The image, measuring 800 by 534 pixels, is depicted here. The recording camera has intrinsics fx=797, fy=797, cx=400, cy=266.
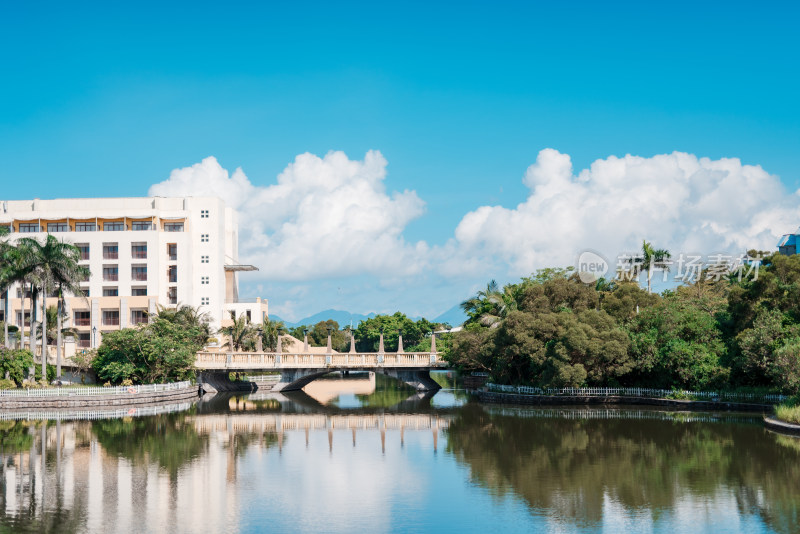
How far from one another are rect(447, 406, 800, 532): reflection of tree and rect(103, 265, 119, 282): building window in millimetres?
51268

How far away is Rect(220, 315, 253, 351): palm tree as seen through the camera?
79875 millimetres

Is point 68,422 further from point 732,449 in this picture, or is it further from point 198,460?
point 732,449

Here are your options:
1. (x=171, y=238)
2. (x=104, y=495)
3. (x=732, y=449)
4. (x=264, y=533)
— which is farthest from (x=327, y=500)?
(x=171, y=238)

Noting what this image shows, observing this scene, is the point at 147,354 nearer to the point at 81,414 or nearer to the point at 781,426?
the point at 81,414

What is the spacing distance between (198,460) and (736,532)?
21742mm

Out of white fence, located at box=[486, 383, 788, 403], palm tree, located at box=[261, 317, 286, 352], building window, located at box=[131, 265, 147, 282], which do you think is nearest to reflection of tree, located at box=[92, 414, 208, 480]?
white fence, located at box=[486, 383, 788, 403]

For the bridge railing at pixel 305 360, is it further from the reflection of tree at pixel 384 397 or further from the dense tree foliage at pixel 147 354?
the dense tree foliage at pixel 147 354

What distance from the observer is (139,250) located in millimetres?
83188

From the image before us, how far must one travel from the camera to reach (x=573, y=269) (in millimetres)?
85312

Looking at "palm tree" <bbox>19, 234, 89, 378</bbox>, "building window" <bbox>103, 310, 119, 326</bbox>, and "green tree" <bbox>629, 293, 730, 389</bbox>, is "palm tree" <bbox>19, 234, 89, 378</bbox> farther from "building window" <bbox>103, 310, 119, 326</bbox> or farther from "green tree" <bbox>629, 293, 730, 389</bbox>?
"green tree" <bbox>629, 293, 730, 389</bbox>

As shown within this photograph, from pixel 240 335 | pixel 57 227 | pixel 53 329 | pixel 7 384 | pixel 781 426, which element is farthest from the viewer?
pixel 57 227

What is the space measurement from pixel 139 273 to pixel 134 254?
2.04 meters

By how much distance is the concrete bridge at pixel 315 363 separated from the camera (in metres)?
67.9

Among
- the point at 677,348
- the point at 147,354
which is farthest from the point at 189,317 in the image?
the point at 677,348
